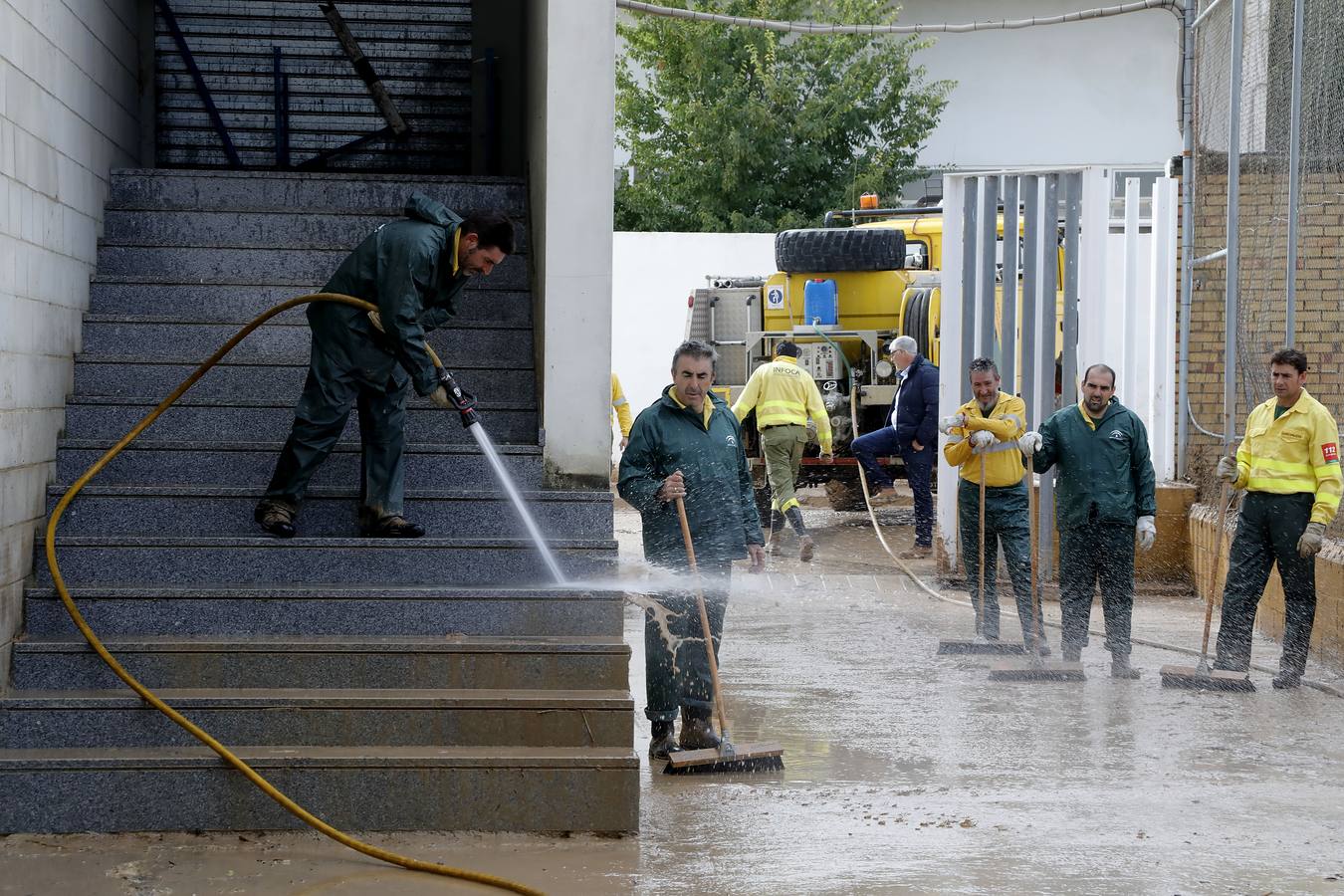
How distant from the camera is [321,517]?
21.2ft

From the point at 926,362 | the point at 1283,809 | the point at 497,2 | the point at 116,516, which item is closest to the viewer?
the point at 1283,809

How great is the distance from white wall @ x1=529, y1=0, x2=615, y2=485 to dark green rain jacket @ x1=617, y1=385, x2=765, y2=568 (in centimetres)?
18

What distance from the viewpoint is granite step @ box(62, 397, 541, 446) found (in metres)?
6.72

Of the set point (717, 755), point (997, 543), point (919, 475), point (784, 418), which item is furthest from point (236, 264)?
point (919, 475)

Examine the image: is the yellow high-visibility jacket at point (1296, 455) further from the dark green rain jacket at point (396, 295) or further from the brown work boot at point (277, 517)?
the brown work boot at point (277, 517)

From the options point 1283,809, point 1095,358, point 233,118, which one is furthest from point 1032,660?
point 233,118

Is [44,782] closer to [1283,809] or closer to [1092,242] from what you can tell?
[1283,809]

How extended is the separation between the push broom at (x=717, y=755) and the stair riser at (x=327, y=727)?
828 mm

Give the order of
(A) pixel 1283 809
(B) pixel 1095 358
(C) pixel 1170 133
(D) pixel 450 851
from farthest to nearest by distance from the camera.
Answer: (C) pixel 1170 133, (B) pixel 1095 358, (A) pixel 1283 809, (D) pixel 450 851

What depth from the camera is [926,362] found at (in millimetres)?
13289

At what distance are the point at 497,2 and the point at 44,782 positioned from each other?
20.2ft

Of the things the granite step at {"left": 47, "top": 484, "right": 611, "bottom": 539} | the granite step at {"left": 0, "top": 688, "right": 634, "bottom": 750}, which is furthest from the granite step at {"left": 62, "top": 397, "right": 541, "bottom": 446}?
the granite step at {"left": 0, "top": 688, "right": 634, "bottom": 750}

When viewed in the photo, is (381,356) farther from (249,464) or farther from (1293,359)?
(1293,359)

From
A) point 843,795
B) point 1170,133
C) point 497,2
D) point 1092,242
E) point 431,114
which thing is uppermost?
point 1170,133
